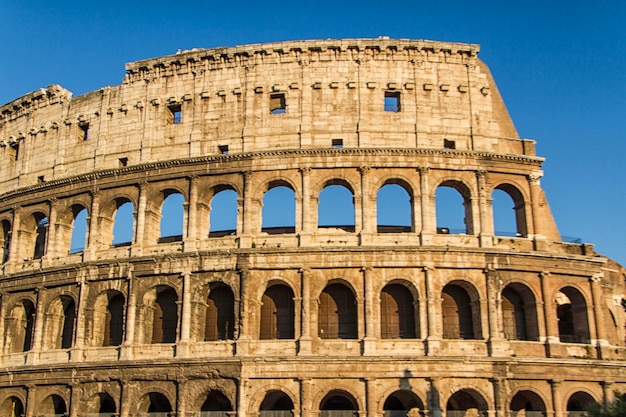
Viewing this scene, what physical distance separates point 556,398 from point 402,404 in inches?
226

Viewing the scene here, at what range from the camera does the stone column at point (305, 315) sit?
26484mm

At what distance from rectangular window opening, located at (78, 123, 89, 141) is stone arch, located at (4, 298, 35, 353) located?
7872 mm

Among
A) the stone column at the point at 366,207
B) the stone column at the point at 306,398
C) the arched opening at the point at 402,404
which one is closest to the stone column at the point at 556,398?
the arched opening at the point at 402,404

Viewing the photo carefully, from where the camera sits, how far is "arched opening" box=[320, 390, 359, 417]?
2622 centimetres

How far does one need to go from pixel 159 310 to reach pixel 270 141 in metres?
8.45

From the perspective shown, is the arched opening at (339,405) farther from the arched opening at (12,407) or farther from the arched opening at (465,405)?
the arched opening at (12,407)

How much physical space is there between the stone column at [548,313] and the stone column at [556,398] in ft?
3.85

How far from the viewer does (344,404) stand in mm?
28359

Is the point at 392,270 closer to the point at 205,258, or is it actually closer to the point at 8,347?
the point at 205,258

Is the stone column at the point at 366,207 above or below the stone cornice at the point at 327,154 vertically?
below

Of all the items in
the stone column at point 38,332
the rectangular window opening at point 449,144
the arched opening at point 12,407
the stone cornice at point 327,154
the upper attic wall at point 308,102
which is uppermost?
the upper attic wall at point 308,102

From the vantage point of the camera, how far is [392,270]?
2741cm

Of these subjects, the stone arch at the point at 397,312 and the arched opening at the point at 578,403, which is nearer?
the arched opening at the point at 578,403

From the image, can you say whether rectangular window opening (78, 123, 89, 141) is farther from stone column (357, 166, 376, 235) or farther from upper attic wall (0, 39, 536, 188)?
stone column (357, 166, 376, 235)
